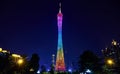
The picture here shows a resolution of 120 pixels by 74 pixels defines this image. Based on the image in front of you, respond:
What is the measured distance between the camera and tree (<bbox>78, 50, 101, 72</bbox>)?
75.4 metres

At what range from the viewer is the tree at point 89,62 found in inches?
2968

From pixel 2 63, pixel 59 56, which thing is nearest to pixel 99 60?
pixel 2 63

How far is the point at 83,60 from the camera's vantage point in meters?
81.4

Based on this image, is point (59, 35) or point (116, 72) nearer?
point (116, 72)

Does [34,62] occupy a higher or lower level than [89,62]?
higher

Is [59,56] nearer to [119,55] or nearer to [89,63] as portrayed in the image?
[89,63]

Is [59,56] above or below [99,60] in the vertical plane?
above

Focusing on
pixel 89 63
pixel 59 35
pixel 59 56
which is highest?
pixel 59 35

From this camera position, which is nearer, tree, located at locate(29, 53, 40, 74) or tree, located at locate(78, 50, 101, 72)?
tree, located at locate(78, 50, 101, 72)

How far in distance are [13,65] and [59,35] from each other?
56.3m

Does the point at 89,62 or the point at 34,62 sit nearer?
the point at 89,62

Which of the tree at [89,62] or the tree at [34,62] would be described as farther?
the tree at [34,62]

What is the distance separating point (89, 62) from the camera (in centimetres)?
7806

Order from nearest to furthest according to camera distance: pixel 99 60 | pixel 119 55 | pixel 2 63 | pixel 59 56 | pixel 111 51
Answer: pixel 2 63 → pixel 119 55 → pixel 111 51 → pixel 99 60 → pixel 59 56
